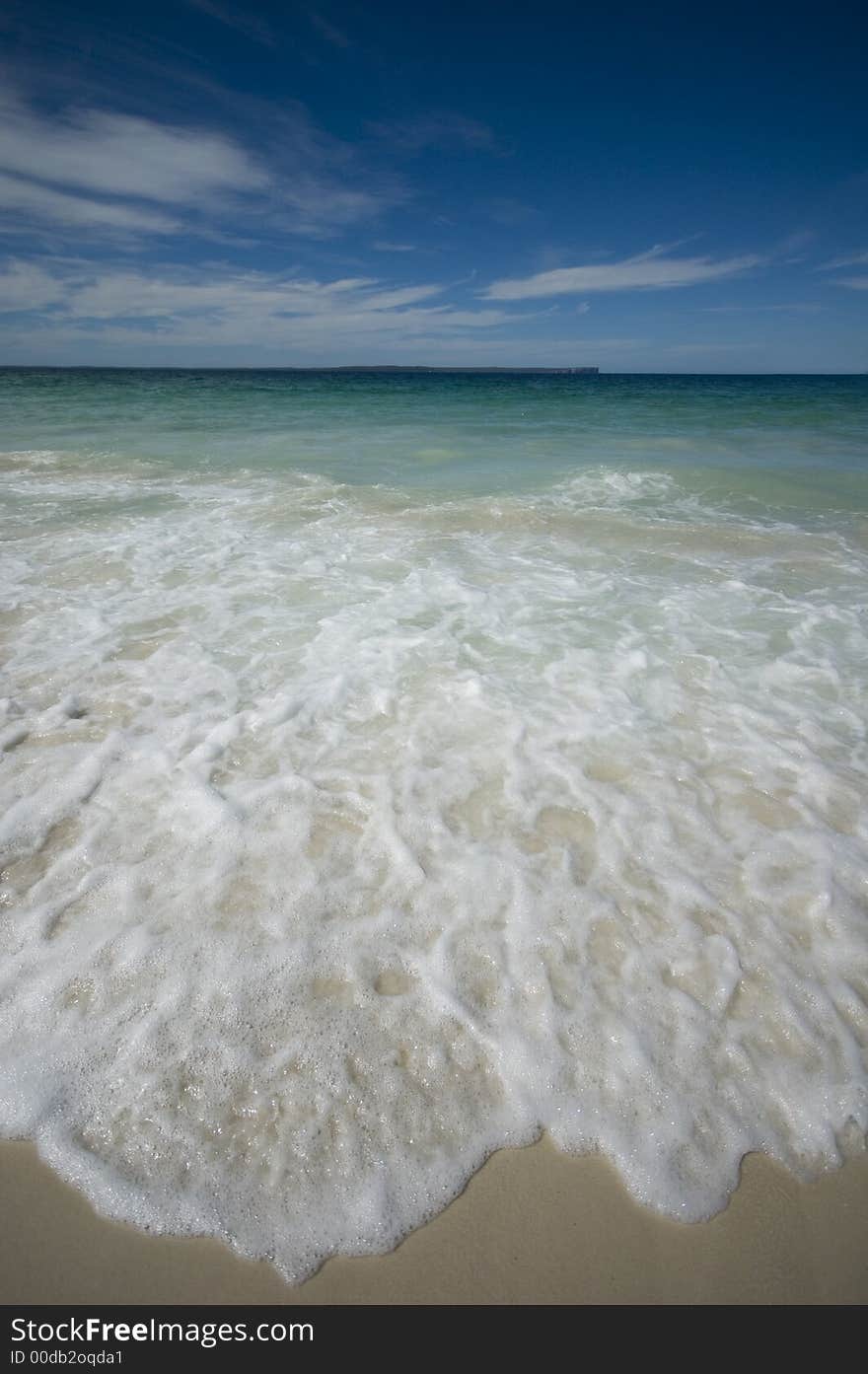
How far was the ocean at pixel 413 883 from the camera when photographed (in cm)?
208

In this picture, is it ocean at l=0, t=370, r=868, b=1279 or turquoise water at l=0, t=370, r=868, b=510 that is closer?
ocean at l=0, t=370, r=868, b=1279

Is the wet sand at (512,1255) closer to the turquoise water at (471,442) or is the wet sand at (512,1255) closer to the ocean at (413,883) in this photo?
the ocean at (413,883)

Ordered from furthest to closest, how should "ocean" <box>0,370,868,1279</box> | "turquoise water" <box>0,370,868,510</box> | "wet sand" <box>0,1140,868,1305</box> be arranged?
"turquoise water" <box>0,370,868,510</box> → "ocean" <box>0,370,868,1279</box> → "wet sand" <box>0,1140,868,1305</box>

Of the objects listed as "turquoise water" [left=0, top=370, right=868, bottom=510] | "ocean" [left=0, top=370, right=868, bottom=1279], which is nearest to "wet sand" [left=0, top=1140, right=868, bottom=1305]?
"ocean" [left=0, top=370, right=868, bottom=1279]

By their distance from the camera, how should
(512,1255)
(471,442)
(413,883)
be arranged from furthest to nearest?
(471,442) → (413,883) → (512,1255)

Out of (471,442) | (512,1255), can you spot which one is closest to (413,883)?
(512,1255)

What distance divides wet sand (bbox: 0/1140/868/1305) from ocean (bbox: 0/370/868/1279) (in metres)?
0.06

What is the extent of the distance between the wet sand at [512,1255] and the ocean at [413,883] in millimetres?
65

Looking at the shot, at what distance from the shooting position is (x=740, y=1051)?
235 centimetres

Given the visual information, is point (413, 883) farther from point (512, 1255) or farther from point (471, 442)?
point (471, 442)

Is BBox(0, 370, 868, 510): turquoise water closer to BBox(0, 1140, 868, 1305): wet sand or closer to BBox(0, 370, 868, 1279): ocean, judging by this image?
BBox(0, 370, 868, 1279): ocean

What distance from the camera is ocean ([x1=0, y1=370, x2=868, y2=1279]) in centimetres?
208

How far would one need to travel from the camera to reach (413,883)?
300 cm

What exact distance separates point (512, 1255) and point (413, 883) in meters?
1.40
